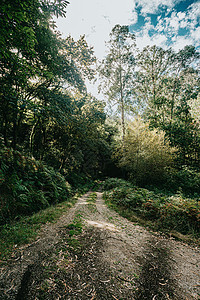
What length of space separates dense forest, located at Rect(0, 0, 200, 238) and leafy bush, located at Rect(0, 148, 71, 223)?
3 cm

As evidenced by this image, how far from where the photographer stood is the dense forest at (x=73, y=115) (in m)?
4.12

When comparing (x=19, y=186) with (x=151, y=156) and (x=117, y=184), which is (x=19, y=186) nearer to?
(x=151, y=156)

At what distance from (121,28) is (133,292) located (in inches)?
749

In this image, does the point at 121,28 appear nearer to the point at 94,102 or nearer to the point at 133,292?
the point at 94,102

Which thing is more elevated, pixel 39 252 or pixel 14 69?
pixel 14 69

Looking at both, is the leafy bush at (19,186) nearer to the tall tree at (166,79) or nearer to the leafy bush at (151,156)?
the leafy bush at (151,156)

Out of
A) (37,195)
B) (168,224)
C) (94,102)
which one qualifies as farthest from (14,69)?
(94,102)

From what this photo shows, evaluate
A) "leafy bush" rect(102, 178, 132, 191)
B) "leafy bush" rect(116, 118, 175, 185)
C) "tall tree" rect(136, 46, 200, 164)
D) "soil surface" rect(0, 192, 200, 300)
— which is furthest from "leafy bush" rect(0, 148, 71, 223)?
"tall tree" rect(136, 46, 200, 164)

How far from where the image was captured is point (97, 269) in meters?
2.08

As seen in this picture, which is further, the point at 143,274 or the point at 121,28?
the point at 121,28

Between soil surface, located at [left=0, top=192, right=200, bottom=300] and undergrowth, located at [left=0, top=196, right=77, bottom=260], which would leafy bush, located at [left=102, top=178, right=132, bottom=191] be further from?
undergrowth, located at [left=0, top=196, right=77, bottom=260]

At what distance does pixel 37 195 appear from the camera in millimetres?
4738

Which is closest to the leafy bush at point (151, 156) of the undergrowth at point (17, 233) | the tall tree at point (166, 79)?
the tall tree at point (166, 79)

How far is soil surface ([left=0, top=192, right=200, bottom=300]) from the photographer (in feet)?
5.41
